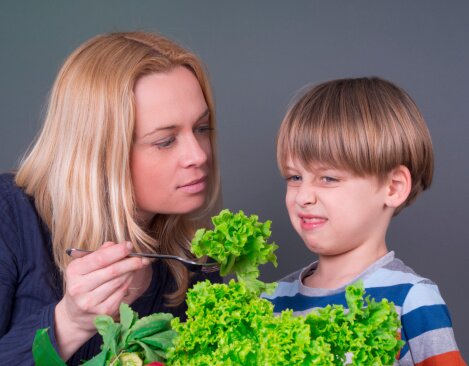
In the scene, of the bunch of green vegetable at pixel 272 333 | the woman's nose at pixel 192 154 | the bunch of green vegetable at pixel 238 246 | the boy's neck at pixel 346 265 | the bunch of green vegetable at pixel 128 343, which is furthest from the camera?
the woman's nose at pixel 192 154

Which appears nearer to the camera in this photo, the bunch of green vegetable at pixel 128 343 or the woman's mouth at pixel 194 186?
the bunch of green vegetable at pixel 128 343

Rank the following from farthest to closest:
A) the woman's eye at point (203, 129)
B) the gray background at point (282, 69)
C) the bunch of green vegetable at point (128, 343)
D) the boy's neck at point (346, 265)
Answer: the gray background at point (282, 69) < the woman's eye at point (203, 129) < the boy's neck at point (346, 265) < the bunch of green vegetable at point (128, 343)

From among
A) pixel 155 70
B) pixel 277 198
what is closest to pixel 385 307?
pixel 155 70

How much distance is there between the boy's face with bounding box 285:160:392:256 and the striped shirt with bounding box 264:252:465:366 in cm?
11

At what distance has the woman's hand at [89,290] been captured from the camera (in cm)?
170

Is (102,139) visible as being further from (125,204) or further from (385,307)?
(385,307)

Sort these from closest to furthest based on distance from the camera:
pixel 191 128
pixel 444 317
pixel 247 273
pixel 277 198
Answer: pixel 247 273, pixel 444 317, pixel 191 128, pixel 277 198

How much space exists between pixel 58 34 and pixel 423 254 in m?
1.99

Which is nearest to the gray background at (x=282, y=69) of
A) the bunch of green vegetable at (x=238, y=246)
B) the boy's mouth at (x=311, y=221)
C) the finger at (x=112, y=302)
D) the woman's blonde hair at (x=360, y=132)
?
the woman's blonde hair at (x=360, y=132)

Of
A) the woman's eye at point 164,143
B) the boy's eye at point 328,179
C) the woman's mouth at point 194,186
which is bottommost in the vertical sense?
the woman's mouth at point 194,186

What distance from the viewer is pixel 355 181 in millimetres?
1957

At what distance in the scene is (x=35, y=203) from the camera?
2.42 meters

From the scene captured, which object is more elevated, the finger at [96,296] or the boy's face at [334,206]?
the boy's face at [334,206]

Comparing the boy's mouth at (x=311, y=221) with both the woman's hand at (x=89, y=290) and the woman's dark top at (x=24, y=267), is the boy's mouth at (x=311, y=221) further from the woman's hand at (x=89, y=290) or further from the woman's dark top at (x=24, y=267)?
the woman's dark top at (x=24, y=267)
